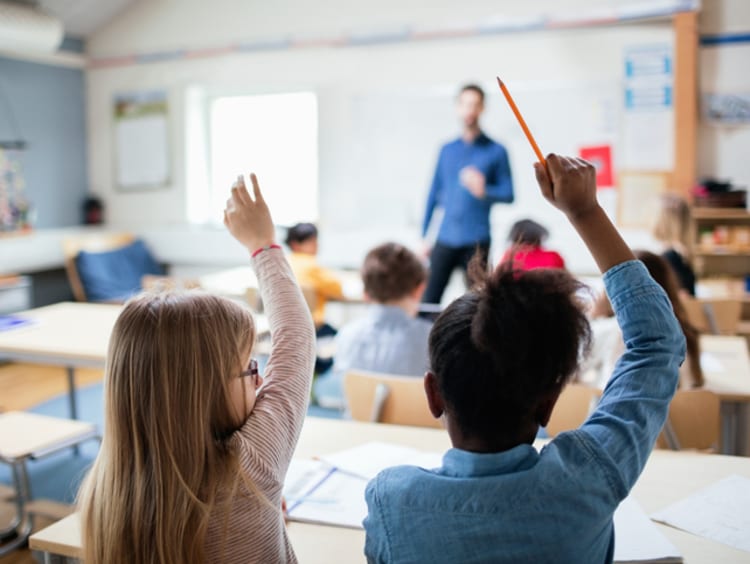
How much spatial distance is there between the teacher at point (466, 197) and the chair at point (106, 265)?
2954 millimetres

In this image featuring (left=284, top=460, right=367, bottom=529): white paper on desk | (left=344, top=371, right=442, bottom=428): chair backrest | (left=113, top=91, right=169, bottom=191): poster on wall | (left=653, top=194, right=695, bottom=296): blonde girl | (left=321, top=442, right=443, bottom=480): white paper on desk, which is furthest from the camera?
(left=113, top=91, right=169, bottom=191): poster on wall

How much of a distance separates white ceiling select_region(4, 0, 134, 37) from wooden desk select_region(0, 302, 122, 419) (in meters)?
3.36

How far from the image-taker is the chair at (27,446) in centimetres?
269

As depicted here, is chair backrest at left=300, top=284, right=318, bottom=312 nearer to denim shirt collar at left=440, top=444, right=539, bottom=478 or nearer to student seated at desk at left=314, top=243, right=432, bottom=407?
student seated at desk at left=314, top=243, right=432, bottom=407

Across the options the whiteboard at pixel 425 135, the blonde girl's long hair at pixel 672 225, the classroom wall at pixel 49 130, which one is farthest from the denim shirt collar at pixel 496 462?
the classroom wall at pixel 49 130

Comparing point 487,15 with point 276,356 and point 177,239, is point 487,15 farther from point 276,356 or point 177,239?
point 276,356

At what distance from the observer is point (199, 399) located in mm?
1125

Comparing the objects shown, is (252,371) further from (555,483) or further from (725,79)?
(725,79)

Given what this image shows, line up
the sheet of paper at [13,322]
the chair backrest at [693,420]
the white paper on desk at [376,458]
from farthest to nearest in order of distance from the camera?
the sheet of paper at [13,322], the chair backrest at [693,420], the white paper on desk at [376,458]

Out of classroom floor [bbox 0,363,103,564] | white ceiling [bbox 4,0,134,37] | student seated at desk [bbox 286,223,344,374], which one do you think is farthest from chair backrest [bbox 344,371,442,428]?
white ceiling [bbox 4,0,134,37]

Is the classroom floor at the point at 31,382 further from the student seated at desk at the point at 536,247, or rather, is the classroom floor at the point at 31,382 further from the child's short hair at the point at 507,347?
the child's short hair at the point at 507,347

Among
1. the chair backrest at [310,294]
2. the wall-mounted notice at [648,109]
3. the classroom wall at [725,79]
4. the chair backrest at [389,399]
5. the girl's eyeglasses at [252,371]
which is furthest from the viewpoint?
the wall-mounted notice at [648,109]

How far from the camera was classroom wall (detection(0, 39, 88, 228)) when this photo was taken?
6234 mm

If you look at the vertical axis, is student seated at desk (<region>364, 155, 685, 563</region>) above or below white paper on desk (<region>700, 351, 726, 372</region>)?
above
